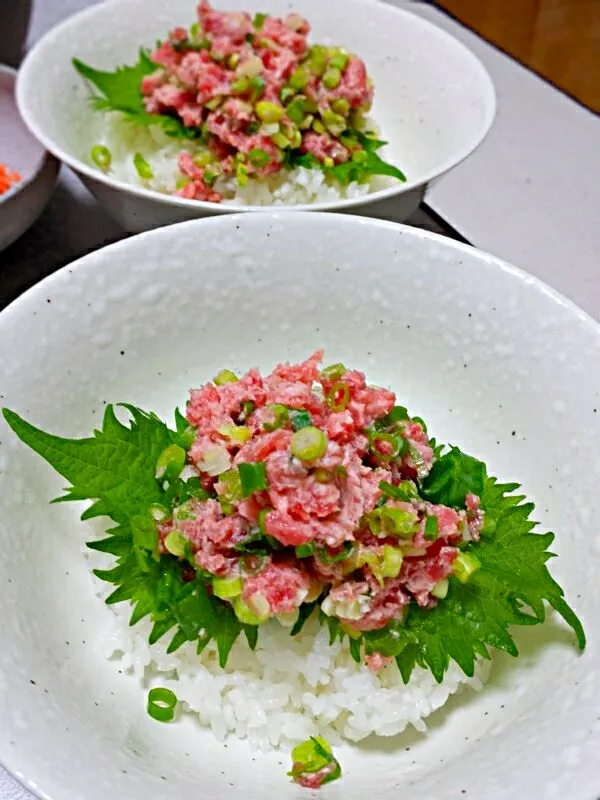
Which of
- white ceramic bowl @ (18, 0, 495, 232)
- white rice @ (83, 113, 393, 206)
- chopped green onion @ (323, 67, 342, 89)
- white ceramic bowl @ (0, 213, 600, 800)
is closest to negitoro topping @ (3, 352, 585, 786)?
white ceramic bowl @ (0, 213, 600, 800)

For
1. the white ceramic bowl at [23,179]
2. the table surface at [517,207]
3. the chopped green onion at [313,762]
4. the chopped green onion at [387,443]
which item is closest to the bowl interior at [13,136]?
the white ceramic bowl at [23,179]

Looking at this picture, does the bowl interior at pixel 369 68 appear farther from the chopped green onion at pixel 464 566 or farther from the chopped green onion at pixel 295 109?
the chopped green onion at pixel 464 566

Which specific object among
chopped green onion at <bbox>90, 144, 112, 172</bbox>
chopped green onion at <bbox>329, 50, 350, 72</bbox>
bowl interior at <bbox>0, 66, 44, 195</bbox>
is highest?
chopped green onion at <bbox>329, 50, 350, 72</bbox>

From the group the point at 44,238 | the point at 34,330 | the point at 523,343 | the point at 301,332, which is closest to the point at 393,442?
the point at 523,343

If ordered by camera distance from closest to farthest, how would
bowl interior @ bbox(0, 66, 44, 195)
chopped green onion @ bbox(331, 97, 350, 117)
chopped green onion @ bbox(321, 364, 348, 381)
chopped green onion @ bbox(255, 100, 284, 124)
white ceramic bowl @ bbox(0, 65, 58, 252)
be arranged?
chopped green onion @ bbox(321, 364, 348, 381)
white ceramic bowl @ bbox(0, 65, 58, 252)
chopped green onion @ bbox(255, 100, 284, 124)
chopped green onion @ bbox(331, 97, 350, 117)
bowl interior @ bbox(0, 66, 44, 195)

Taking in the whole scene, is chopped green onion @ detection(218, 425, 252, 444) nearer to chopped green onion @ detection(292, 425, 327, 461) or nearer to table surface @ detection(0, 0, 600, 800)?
chopped green onion @ detection(292, 425, 327, 461)

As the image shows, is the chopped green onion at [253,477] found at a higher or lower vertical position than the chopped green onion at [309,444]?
lower

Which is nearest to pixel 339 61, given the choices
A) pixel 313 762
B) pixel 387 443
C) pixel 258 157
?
pixel 258 157
